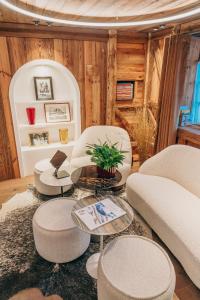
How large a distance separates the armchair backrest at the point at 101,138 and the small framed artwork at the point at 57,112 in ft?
2.09

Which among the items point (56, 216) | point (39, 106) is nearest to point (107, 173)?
point (56, 216)

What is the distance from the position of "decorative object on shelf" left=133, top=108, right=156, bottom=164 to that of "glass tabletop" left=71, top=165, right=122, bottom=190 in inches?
58.6

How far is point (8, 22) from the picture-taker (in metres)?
2.84

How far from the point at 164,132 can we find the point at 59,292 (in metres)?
2.65

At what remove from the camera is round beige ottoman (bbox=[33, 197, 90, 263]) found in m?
1.78

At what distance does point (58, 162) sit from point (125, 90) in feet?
6.75

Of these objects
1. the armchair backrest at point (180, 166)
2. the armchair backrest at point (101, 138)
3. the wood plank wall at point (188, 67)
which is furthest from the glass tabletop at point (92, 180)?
the wood plank wall at point (188, 67)

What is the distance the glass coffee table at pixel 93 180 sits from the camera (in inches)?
83.3

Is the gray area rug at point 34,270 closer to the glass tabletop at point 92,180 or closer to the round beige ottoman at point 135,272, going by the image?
the round beige ottoman at point 135,272

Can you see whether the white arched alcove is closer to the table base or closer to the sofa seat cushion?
the sofa seat cushion

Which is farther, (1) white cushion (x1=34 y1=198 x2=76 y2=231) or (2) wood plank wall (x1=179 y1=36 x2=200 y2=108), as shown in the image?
(2) wood plank wall (x1=179 y1=36 x2=200 y2=108)

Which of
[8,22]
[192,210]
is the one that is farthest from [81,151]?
[8,22]

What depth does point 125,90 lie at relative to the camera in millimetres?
3826

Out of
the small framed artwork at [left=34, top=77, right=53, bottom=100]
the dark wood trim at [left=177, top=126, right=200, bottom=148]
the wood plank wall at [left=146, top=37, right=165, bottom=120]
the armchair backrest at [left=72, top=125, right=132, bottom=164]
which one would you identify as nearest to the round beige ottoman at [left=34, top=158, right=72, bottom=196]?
the armchair backrest at [left=72, top=125, right=132, bottom=164]
